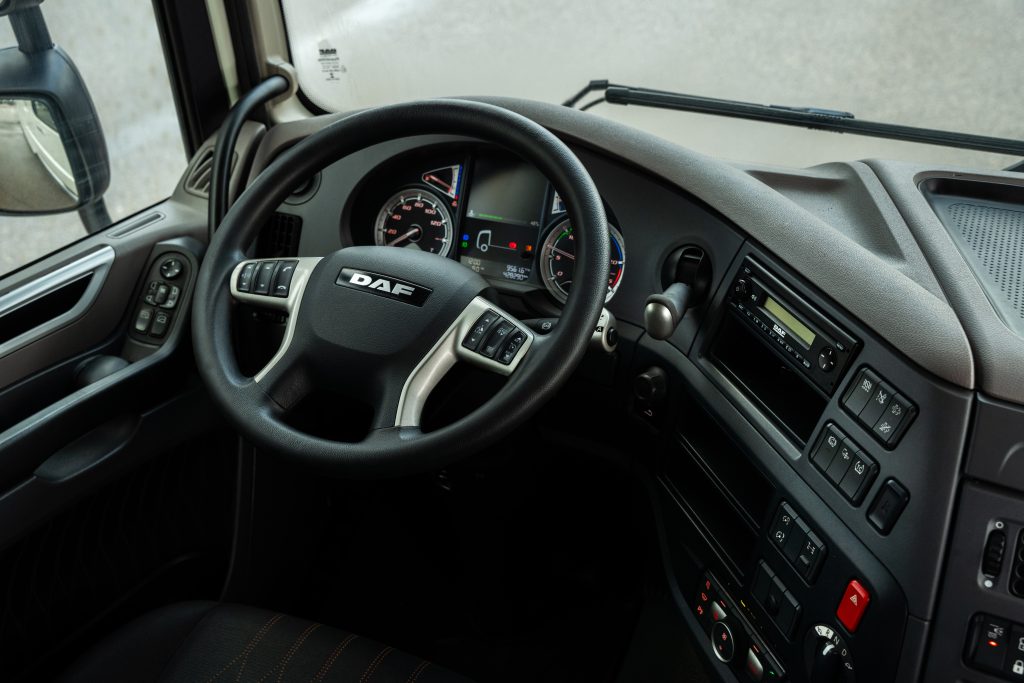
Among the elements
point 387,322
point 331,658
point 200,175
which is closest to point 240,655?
point 331,658

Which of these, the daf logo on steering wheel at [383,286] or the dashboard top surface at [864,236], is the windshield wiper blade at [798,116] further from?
the daf logo on steering wheel at [383,286]

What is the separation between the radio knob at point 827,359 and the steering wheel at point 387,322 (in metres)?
0.28

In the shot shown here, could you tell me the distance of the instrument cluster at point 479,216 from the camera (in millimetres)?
1390

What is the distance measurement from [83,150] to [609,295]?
1104mm

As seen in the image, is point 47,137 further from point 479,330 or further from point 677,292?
point 677,292

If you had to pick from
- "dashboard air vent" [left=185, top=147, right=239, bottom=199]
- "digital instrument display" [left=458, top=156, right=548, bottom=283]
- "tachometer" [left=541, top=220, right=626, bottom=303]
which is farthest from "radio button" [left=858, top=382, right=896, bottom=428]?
"dashboard air vent" [left=185, top=147, right=239, bottom=199]

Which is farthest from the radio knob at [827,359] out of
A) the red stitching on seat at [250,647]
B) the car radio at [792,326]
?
the red stitching on seat at [250,647]

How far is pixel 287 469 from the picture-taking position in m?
1.80

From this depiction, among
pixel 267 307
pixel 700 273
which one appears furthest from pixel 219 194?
pixel 700 273

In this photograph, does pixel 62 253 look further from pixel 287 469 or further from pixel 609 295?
pixel 609 295

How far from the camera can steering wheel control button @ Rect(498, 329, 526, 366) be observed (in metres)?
1.07

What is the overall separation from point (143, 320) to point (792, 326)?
1.17m

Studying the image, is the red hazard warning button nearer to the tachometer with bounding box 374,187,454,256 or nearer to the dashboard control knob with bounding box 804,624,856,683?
the dashboard control knob with bounding box 804,624,856,683

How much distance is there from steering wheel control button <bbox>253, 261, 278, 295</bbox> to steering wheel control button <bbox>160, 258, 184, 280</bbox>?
44 cm
